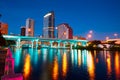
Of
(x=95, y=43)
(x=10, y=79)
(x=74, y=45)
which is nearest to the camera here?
(x=10, y=79)

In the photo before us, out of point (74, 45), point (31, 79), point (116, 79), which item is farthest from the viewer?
point (74, 45)

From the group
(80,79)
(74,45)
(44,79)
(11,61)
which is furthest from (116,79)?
(74,45)

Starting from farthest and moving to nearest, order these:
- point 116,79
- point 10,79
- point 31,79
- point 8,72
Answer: point 116,79
point 31,79
point 8,72
point 10,79

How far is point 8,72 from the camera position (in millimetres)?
9773

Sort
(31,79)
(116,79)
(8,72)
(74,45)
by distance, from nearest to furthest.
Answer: (8,72) < (31,79) < (116,79) < (74,45)

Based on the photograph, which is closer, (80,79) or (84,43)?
(80,79)

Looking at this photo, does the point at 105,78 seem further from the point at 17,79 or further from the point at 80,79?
the point at 17,79

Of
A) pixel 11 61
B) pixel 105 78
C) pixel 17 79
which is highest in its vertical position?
pixel 11 61

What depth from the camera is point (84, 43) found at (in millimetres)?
188375

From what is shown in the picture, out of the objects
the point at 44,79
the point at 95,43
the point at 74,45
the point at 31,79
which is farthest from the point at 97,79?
the point at 74,45

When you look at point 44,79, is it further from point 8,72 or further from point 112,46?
point 112,46

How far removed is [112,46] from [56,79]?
15373 cm

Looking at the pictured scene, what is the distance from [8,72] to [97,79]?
15.5 metres

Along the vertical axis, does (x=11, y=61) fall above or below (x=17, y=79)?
above
